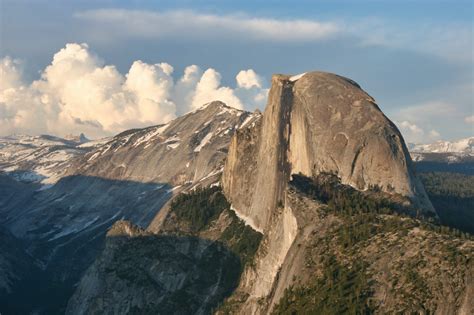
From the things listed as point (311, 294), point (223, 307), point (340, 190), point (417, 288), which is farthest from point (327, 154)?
point (417, 288)

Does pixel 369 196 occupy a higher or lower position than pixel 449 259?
higher

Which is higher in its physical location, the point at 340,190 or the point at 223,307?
the point at 340,190

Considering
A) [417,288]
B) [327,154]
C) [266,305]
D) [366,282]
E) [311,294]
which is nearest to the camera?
[417,288]

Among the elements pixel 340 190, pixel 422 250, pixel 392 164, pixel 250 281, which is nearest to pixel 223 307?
pixel 250 281

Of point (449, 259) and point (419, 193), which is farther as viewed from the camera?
point (419, 193)

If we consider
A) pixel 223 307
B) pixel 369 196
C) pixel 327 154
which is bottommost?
pixel 223 307

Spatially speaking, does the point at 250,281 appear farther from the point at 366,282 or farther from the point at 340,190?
the point at 366,282

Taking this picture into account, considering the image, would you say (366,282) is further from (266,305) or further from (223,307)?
(223,307)

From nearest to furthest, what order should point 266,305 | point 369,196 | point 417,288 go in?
point 417,288, point 266,305, point 369,196

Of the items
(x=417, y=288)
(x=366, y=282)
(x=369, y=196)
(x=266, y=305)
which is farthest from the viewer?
(x=369, y=196)
